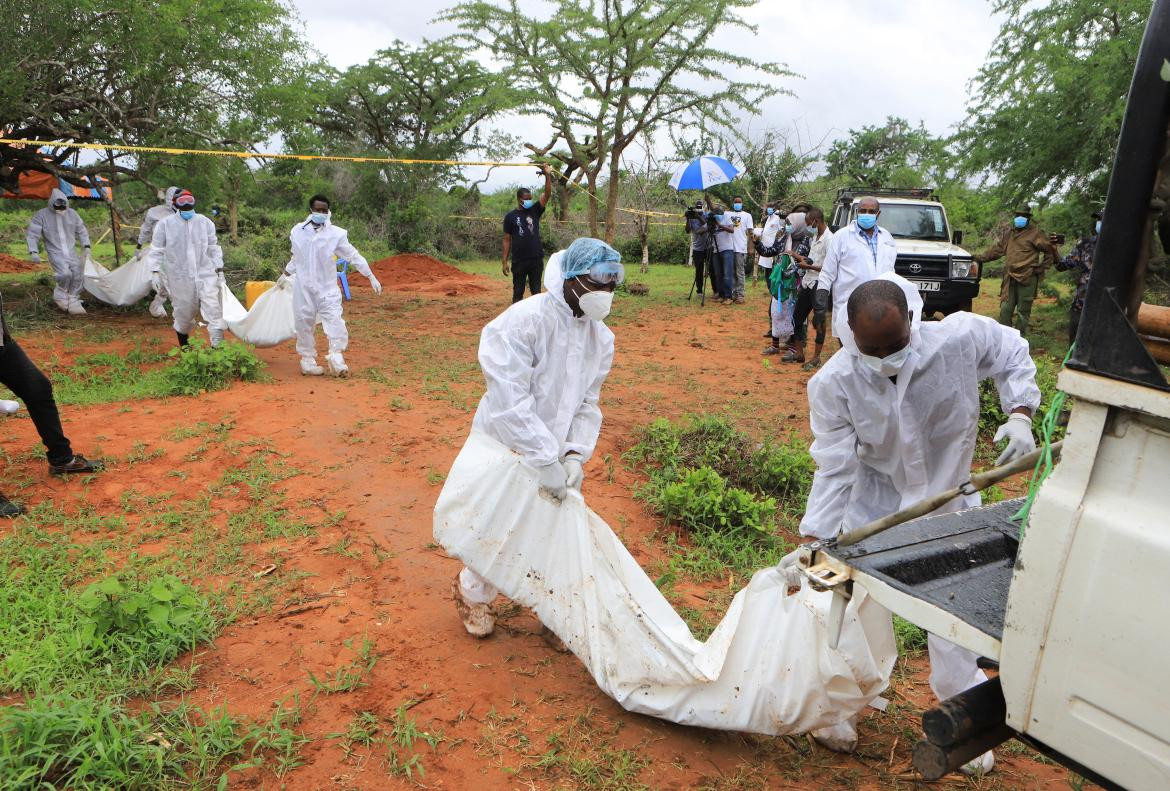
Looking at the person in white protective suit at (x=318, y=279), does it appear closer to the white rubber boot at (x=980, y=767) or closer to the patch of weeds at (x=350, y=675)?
the patch of weeds at (x=350, y=675)

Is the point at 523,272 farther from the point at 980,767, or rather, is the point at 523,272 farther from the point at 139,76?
the point at 980,767

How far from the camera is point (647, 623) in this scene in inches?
93.9

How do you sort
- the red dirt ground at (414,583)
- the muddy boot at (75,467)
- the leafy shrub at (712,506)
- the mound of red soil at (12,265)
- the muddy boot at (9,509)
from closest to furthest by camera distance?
the red dirt ground at (414,583), the muddy boot at (9,509), the leafy shrub at (712,506), the muddy boot at (75,467), the mound of red soil at (12,265)

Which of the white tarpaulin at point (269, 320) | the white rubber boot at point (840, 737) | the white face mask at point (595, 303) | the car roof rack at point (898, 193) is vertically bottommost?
the white rubber boot at point (840, 737)

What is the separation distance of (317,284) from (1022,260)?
27.5 feet

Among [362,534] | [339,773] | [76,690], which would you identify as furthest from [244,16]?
[339,773]

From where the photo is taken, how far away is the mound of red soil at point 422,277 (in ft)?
48.2

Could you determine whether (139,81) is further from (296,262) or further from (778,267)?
(778,267)

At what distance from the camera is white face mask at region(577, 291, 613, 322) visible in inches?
112

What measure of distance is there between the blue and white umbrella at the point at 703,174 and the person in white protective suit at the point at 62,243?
874 cm

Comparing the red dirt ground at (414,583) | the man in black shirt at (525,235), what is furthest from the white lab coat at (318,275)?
the man in black shirt at (525,235)

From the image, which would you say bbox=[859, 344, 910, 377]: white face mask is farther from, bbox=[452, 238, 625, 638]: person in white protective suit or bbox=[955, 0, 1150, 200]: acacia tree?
bbox=[955, 0, 1150, 200]: acacia tree

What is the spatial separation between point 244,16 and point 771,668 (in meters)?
9.91

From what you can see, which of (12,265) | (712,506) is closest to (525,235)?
(712,506)
